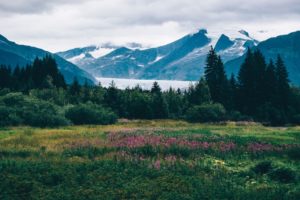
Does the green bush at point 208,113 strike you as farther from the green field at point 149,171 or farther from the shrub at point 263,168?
the shrub at point 263,168

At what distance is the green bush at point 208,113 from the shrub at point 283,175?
154 ft

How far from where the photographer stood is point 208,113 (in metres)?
68.2

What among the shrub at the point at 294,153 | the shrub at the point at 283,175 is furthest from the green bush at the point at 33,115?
the shrub at the point at 283,175

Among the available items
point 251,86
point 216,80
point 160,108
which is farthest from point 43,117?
point 251,86

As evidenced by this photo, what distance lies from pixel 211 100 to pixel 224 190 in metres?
59.7

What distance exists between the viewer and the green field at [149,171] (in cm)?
1733

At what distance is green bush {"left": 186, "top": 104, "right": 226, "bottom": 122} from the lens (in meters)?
68.2

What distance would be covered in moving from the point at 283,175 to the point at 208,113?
4741cm

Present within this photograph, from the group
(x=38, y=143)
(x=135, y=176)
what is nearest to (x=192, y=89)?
(x=38, y=143)

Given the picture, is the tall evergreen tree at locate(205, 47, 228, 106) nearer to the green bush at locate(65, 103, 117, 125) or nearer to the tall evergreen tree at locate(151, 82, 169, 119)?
the tall evergreen tree at locate(151, 82, 169, 119)

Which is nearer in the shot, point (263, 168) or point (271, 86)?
point (263, 168)

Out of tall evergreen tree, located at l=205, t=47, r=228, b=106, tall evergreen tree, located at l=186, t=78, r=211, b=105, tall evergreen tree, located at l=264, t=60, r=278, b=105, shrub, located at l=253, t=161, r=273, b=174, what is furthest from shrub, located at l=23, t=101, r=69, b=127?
shrub, located at l=253, t=161, r=273, b=174

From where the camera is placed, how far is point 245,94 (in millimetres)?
75250

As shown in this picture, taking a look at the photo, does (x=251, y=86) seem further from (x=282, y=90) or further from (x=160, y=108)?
(x=160, y=108)
